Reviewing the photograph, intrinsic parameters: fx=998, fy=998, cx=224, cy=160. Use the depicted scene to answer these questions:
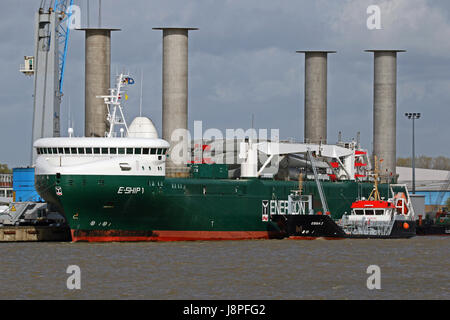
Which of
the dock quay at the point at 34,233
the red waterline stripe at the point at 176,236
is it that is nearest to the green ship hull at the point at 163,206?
the red waterline stripe at the point at 176,236

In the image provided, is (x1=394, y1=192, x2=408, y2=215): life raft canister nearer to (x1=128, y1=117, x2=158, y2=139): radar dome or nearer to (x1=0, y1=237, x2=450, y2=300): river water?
(x1=0, y1=237, x2=450, y2=300): river water

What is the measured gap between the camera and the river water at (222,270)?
4094 cm

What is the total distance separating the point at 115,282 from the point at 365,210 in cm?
3498

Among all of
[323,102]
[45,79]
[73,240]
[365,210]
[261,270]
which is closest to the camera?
[261,270]

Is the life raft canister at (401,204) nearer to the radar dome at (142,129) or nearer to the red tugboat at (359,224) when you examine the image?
the red tugboat at (359,224)

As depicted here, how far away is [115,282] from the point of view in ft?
144

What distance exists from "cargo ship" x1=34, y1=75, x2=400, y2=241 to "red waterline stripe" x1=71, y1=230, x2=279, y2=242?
0.22 feet

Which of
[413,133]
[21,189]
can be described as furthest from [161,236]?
[413,133]

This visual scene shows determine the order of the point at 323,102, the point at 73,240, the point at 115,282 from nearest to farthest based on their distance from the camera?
the point at 115,282 < the point at 73,240 < the point at 323,102

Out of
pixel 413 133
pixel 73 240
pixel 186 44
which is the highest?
pixel 186 44

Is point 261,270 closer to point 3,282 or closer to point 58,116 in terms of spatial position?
point 3,282

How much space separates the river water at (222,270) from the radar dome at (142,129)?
8.53 m

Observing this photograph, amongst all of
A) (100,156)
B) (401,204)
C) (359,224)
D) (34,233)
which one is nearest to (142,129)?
(100,156)

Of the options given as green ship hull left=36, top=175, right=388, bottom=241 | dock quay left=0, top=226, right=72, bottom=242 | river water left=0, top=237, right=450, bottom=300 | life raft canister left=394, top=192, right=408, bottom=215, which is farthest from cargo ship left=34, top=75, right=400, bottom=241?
life raft canister left=394, top=192, right=408, bottom=215
